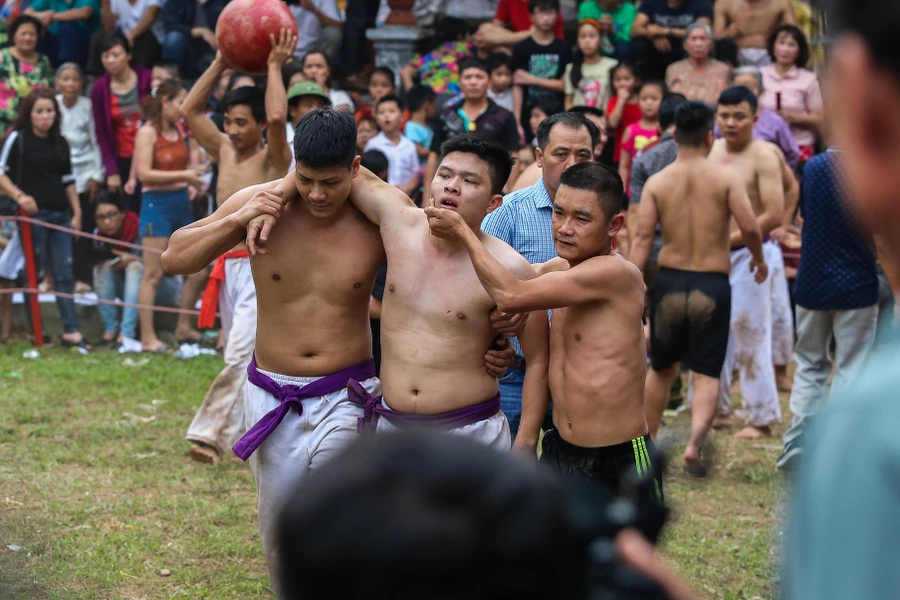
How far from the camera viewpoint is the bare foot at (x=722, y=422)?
26.6 ft

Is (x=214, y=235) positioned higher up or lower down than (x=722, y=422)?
higher up

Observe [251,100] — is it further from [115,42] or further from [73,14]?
[73,14]

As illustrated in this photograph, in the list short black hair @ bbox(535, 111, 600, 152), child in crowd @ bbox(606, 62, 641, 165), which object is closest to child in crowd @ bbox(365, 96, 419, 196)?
child in crowd @ bbox(606, 62, 641, 165)

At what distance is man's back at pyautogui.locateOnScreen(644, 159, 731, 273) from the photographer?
6902 millimetres

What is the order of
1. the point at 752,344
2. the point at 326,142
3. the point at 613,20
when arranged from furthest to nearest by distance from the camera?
the point at 613,20 → the point at 752,344 → the point at 326,142

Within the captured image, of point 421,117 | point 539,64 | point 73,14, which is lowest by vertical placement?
point 421,117

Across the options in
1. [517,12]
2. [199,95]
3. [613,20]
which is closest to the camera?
[199,95]

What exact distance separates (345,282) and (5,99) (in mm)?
8690

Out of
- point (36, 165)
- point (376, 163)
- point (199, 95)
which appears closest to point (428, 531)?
point (199, 95)

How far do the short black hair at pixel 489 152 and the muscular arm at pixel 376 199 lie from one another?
9.5 inches

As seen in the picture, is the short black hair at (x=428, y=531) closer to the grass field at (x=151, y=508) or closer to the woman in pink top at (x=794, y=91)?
the grass field at (x=151, y=508)

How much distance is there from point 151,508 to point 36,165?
5634 mm

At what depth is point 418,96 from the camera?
11445 millimetres

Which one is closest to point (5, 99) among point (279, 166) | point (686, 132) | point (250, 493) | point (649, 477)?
point (279, 166)
